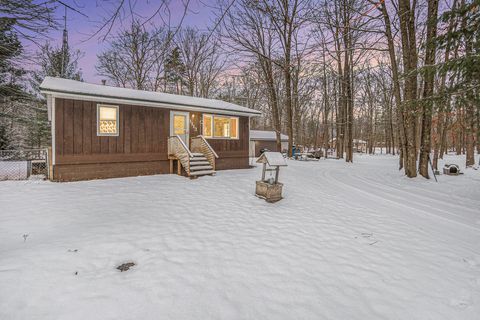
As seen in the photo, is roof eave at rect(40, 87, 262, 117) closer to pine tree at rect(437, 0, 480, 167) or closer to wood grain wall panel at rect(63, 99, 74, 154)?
wood grain wall panel at rect(63, 99, 74, 154)

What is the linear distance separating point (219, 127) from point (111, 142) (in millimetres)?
5289

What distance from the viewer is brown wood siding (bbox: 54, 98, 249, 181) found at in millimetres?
8336

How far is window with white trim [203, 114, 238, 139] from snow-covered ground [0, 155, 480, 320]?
5711 millimetres

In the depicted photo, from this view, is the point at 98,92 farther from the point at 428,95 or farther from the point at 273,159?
the point at 428,95

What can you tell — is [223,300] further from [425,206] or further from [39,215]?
[425,206]

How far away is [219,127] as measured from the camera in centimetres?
1218

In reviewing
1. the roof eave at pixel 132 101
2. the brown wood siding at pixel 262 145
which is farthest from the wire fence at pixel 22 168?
the brown wood siding at pixel 262 145

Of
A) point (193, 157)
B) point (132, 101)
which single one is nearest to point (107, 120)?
point (132, 101)

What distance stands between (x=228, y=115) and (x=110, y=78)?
1674cm

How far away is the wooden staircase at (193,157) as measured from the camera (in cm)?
950

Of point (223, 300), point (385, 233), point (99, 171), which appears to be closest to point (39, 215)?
point (99, 171)

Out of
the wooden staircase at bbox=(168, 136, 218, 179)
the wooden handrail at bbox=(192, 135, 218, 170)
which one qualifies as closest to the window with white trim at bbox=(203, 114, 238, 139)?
the wooden handrail at bbox=(192, 135, 218, 170)

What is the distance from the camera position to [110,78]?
2206 centimetres

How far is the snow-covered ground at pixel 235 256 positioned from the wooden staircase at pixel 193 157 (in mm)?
2866
